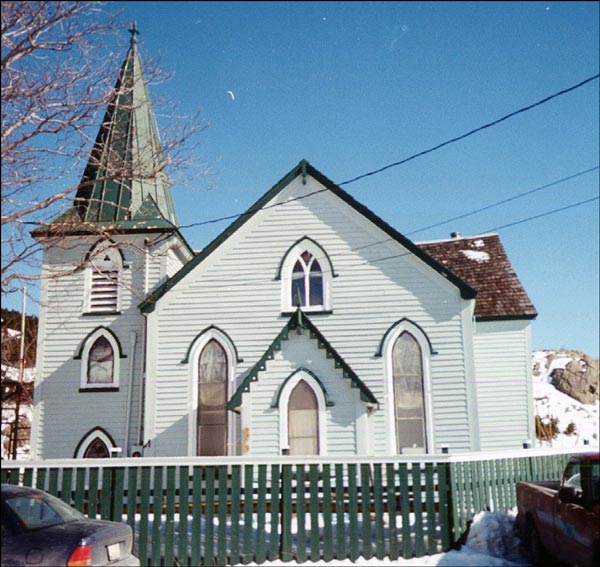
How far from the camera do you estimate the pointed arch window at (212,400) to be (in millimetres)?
17031

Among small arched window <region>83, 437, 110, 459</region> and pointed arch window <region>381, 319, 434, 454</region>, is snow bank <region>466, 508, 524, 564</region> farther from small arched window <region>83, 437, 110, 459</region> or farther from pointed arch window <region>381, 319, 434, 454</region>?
small arched window <region>83, 437, 110, 459</region>

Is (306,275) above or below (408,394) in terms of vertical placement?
above

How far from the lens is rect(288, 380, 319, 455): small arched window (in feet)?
51.6

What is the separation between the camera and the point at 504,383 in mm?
20234

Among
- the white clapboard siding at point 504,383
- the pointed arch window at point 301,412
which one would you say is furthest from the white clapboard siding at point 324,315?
the white clapboard siding at point 504,383

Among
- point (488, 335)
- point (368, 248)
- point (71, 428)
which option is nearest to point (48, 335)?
point (71, 428)

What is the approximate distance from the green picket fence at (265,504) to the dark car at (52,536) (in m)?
1.74

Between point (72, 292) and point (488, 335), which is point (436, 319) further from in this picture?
point (72, 292)

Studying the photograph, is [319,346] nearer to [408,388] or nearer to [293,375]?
[293,375]

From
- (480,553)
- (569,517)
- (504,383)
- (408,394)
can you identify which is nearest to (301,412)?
(408,394)

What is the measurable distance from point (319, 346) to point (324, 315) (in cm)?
200

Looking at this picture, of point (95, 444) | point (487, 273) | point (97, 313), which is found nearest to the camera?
point (95, 444)

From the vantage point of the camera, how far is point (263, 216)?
18328mm

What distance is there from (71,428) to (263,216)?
26.7 feet
